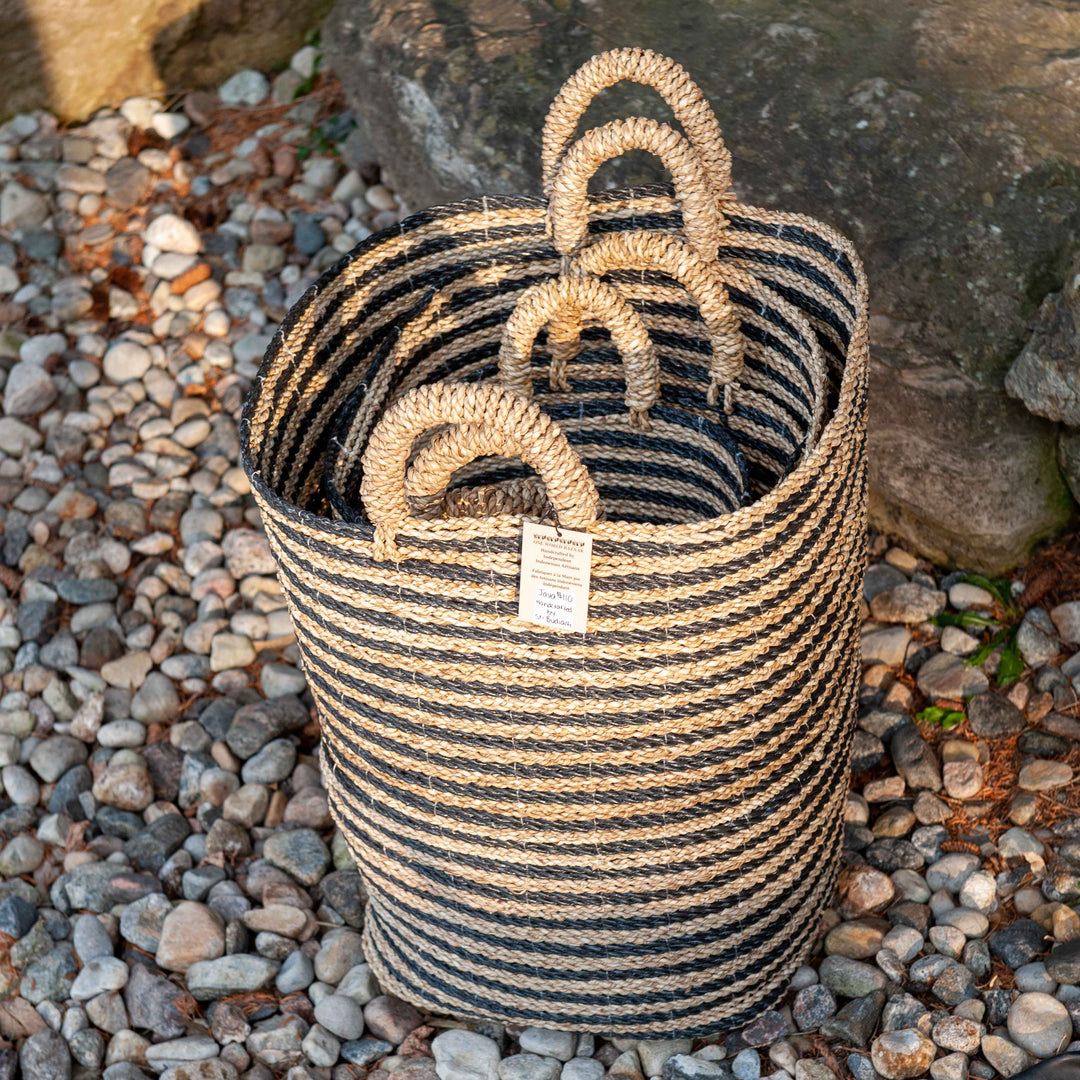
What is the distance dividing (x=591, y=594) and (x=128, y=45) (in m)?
2.75

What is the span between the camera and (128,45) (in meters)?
3.55

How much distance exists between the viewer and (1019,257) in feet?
7.19

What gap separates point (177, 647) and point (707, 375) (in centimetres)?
113

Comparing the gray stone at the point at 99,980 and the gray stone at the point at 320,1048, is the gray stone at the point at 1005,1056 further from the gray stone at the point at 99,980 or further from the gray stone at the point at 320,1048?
the gray stone at the point at 99,980

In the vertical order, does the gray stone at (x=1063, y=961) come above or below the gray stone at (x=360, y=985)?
above

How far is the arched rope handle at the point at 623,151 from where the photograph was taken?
1.76 meters

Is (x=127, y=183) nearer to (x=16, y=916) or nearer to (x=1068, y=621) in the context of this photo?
(x=16, y=916)

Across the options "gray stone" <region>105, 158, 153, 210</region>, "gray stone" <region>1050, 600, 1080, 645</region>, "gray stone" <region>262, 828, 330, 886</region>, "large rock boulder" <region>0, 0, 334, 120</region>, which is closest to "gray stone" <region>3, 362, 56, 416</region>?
"gray stone" <region>105, 158, 153, 210</region>

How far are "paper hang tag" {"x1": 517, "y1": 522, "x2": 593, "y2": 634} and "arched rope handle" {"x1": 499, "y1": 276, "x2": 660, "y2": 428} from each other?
28 centimetres

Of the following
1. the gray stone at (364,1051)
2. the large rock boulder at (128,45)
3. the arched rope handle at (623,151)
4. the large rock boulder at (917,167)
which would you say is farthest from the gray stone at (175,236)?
the gray stone at (364,1051)

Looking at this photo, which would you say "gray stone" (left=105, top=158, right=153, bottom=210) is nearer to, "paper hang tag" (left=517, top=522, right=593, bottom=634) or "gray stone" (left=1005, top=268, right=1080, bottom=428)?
"gray stone" (left=1005, top=268, right=1080, bottom=428)

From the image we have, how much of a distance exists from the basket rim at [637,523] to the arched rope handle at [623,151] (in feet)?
0.34

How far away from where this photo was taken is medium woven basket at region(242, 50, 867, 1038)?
1.48m

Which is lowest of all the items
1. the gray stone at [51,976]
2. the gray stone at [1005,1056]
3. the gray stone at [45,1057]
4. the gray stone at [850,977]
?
the gray stone at [51,976]
